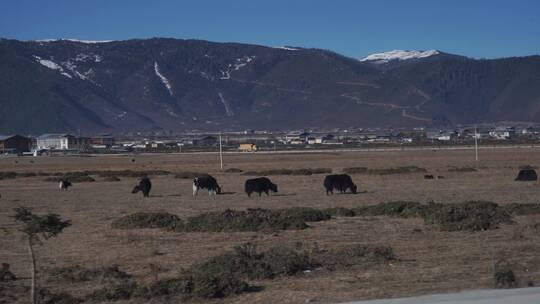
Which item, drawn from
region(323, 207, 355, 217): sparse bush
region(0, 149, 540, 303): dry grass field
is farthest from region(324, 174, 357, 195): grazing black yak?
region(323, 207, 355, 217): sparse bush

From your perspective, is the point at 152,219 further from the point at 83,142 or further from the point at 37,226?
the point at 83,142

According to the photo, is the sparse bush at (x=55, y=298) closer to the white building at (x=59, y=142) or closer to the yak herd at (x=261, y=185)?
the yak herd at (x=261, y=185)

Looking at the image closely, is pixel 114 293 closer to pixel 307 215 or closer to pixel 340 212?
pixel 307 215

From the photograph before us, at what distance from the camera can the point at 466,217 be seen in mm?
22688

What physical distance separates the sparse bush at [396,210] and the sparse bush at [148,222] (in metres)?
5.39

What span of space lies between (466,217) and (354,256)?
6423 millimetres

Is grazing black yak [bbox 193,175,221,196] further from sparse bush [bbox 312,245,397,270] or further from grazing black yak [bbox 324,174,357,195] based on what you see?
sparse bush [bbox 312,245,397,270]

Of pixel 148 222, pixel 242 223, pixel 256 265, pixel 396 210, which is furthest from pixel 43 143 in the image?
pixel 256 265

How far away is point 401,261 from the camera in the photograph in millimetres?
16828

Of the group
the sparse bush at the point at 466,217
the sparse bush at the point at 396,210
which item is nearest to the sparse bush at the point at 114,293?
the sparse bush at the point at 466,217

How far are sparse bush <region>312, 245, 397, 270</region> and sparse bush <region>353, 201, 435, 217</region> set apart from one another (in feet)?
24.2

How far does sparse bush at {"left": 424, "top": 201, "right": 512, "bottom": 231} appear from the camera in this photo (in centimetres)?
2164

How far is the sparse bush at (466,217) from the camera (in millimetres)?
21641

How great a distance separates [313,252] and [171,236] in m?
5.03
